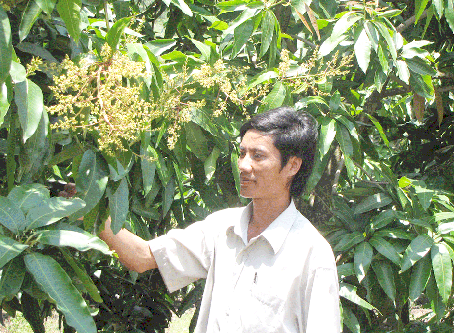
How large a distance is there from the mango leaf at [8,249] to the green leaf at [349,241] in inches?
44.3

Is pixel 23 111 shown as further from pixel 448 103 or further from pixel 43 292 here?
pixel 448 103

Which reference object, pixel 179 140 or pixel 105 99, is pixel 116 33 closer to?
pixel 105 99

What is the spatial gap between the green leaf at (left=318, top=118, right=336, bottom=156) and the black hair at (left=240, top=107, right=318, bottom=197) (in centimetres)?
22

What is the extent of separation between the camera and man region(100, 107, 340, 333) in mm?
1225

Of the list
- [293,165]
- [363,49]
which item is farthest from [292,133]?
[363,49]

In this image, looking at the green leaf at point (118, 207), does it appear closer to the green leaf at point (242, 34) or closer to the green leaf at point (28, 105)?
the green leaf at point (28, 105)

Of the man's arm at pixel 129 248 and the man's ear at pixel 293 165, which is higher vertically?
the man's ear at pixel 293 165

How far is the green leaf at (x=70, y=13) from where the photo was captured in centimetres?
103

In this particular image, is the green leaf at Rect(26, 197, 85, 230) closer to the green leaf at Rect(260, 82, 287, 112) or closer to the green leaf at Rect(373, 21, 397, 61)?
the green leaf at Rect(260, 82, 287, 112)

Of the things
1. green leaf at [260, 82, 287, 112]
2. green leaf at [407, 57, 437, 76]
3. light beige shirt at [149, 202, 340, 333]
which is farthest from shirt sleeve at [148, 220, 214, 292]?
green leaf at [407, 57, 437, 76]

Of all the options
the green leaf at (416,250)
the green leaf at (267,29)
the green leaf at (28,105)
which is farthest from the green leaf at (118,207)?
the green leaf at (416,250)

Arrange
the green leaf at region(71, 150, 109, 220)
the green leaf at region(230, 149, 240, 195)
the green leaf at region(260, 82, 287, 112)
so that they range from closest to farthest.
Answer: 1. the green leaf at region(71, 150, 109, 220)
2. the green leaf at region(260, 82, 287, 112)
3. the green leaf at region(230, 149, 240, 195)

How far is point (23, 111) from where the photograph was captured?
101cm

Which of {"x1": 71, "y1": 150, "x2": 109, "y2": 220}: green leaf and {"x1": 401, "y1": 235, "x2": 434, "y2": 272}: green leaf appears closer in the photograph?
{"x1": 71, "y1": 150, "x2": 109, "y2": 220}: green leaf
